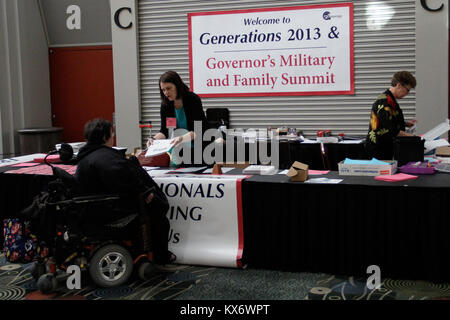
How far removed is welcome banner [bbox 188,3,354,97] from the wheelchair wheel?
4.52m

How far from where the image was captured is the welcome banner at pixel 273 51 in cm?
718

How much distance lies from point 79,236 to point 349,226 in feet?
5.81

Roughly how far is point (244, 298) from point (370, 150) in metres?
2.08

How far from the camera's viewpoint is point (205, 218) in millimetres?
3930

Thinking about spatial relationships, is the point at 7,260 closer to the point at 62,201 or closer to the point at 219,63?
the point at 62,201

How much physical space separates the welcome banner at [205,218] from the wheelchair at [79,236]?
0.48 metres

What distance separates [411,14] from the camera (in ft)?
22.6

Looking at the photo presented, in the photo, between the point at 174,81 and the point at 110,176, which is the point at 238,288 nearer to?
the point at 110,176

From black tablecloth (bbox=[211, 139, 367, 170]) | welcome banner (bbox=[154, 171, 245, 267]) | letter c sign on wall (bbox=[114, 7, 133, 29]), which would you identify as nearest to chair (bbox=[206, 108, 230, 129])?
black tablecloth (bbox=[211, 139, 367, 170])

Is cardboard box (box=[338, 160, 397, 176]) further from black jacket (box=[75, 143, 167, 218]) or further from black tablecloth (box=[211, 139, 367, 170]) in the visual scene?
black tablecloth (box=[211, 139, 367, 170])

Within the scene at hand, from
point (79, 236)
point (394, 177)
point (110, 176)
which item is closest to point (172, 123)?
point (110, 176)

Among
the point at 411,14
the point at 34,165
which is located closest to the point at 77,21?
the point at 34,165

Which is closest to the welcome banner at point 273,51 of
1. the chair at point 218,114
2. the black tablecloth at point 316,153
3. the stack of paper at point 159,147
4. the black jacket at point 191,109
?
the chair at point 218,114

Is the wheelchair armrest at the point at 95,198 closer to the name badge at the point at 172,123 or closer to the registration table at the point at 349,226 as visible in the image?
the registration table at the point at 349,226
